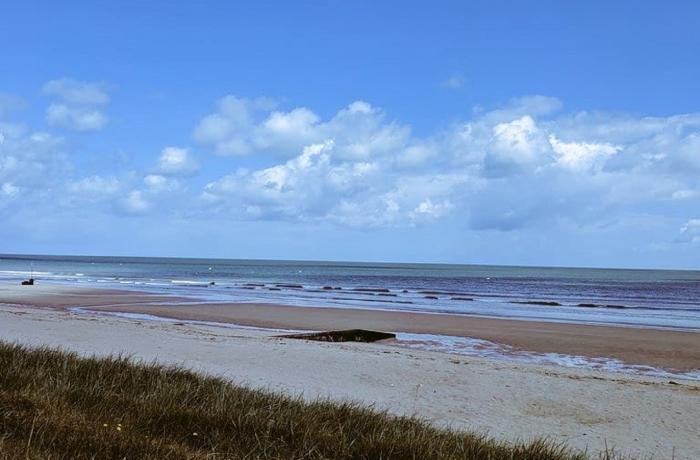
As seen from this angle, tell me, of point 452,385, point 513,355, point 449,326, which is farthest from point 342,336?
point 452,385

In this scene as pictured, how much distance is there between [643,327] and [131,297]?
2574 cm

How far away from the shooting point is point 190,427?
203 inches

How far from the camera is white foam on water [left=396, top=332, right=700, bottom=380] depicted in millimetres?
14625

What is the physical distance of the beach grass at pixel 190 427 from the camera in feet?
14.5

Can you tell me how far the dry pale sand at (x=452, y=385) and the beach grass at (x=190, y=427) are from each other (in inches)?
62.1

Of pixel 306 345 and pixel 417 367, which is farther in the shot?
pixel 306 345

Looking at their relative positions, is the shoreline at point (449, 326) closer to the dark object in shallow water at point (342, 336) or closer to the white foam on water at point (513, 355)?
the white foam on water at point (513, 355)

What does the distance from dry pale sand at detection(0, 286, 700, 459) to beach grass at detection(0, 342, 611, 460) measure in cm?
158

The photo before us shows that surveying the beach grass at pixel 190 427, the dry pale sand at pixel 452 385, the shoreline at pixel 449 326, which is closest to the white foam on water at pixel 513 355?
the shoreline at pixel 449 326

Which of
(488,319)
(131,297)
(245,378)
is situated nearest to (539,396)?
(245,378)

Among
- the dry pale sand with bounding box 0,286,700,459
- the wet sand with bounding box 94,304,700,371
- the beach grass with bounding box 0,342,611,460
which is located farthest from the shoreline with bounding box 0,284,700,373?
the beach grass with bounding box 0,342,611,460

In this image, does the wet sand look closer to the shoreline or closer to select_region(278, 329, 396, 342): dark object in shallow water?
the shoreline

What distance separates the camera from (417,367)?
12.4 metres

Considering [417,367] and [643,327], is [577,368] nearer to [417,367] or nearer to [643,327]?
[417,367]
